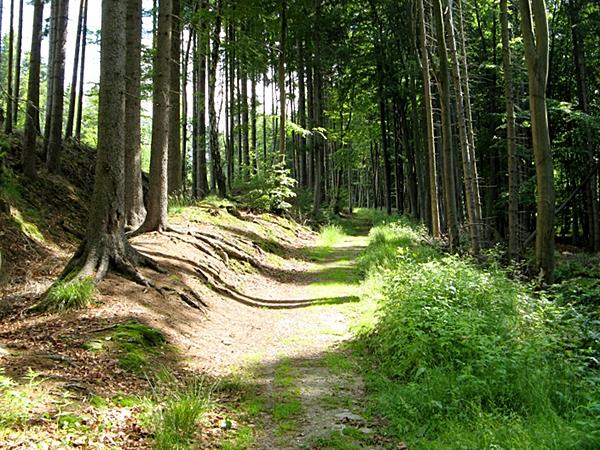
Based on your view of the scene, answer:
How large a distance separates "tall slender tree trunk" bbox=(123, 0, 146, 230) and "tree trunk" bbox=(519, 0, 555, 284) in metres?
8.02

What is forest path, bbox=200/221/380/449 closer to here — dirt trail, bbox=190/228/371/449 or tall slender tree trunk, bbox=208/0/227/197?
dirt trail, bbox=190/228/371/449

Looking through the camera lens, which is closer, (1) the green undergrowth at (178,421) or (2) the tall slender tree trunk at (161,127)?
(1) the green undergrowth at (178,421)

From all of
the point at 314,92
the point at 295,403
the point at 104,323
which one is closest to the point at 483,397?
the point at 295,403

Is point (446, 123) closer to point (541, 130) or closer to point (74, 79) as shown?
point (541, 130)

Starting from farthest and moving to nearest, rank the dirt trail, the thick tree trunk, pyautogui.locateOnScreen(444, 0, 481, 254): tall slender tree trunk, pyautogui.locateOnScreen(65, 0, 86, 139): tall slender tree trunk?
pyautogui.locateOnScreen(65, 0, 86, 139): tall slender tree trunk → pyautogui.locateOnScreen(444, 0, 481, 254): tall slender tree trunk → the thick tree trunk → the dirt trail

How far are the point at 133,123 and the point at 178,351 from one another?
6.22m

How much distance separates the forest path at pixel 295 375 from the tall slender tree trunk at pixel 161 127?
2763 mm

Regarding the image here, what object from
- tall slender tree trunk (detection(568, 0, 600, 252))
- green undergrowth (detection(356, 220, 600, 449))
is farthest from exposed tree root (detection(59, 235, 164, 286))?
tall slender tree trunk (detection(568, 0, 600, 252))

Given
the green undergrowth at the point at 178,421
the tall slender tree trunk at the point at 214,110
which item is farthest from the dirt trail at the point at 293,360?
the tall slender tree trunk at the point at 214,110

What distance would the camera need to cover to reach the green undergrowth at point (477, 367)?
4031mm

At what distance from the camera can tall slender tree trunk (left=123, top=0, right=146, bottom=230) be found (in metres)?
10.9

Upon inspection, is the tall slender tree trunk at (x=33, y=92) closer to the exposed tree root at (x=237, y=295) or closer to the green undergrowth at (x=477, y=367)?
the exposed tree root at (x=237, y=295)

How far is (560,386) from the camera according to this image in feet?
15.6

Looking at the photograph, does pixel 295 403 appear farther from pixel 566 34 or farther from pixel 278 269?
pixel 566 34
